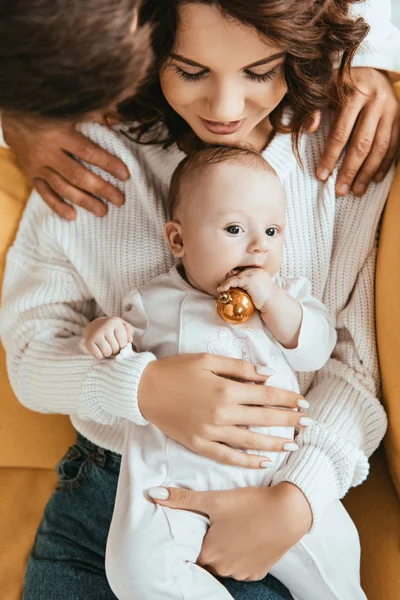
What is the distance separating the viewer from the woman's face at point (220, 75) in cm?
93

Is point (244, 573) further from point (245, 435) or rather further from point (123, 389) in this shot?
point (123, 389)

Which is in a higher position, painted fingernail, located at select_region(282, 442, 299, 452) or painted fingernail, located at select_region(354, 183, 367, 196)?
painted fingernail, located at select_region(354, 183, 367, 196)

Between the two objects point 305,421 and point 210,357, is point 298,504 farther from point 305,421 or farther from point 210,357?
point 210,357

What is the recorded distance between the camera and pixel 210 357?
115 centimetres

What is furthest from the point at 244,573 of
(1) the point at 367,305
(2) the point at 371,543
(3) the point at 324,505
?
(1) the point at 367,305

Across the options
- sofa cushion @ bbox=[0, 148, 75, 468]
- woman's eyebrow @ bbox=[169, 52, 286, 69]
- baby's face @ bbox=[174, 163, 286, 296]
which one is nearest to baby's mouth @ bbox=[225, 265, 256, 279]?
baby's face @ bbox=[174, 163, 286, 296]

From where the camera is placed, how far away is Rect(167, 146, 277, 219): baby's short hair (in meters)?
1.15

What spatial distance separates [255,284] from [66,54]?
52 cm

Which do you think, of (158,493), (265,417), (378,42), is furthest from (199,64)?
(158,493)

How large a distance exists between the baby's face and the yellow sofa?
0.24 meters

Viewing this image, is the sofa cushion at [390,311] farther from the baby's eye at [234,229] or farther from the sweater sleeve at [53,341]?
the sweater sleeve at [53,341]

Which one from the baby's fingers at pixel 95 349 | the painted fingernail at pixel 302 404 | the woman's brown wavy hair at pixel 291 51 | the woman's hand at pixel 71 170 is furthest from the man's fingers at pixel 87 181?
the painted fingernail at pixel 302 404

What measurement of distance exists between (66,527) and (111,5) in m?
1.00

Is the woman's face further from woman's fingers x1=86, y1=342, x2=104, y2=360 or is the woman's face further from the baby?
woman's fingers x1=86, y1=342, x2=104, y2=360
